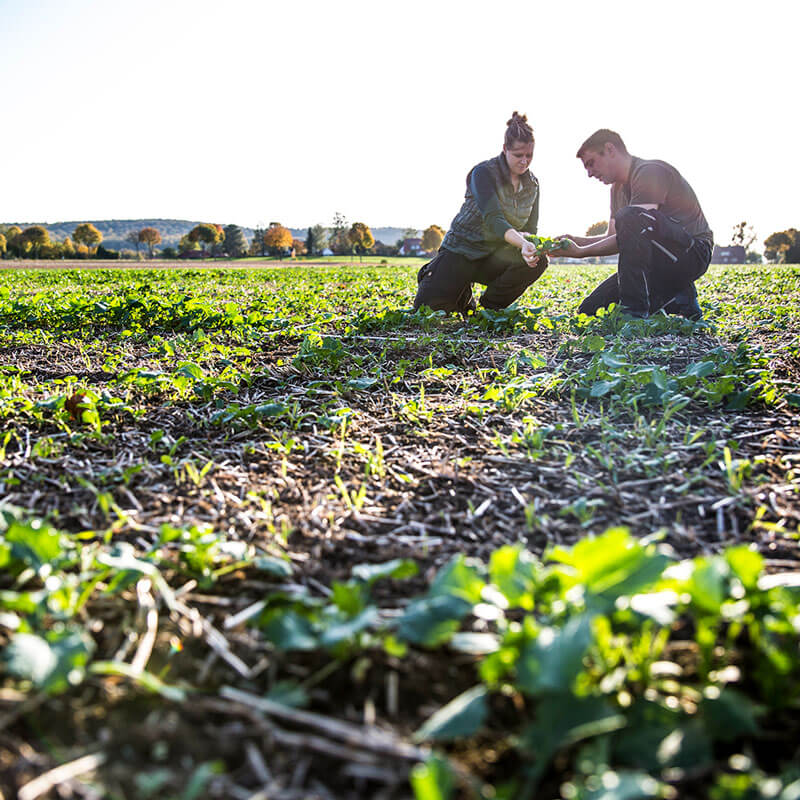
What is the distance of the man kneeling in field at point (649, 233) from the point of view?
5.04 m

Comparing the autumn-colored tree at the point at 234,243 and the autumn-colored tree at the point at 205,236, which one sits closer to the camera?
the autumn-colored tree at the point at 234,243

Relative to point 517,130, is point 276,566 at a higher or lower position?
lower

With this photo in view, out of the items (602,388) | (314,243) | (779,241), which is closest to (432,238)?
(314,243)

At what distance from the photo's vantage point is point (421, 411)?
286 cm

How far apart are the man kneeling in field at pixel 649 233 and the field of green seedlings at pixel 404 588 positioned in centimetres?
188

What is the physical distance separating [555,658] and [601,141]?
5248 mm

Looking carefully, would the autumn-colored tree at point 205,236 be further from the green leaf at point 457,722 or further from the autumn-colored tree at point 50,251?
the green leaf at point 457,722

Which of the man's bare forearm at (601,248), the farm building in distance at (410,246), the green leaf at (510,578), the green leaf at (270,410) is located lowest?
the green leaf at (510,578)

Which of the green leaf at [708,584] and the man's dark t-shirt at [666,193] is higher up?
the man's dark t-shirt at [666,193]

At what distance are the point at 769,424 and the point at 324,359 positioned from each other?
2667mm

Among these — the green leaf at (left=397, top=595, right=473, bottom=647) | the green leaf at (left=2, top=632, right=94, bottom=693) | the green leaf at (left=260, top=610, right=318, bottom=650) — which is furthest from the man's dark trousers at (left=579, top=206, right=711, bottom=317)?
the green leaf at (left=2, top=632, right=94, bottom=693)

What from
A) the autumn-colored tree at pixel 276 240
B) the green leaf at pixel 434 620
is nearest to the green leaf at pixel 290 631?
the green leaf at pixel 434 620

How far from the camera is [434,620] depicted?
1.15 metres

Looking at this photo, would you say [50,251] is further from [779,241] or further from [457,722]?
[779,241]
